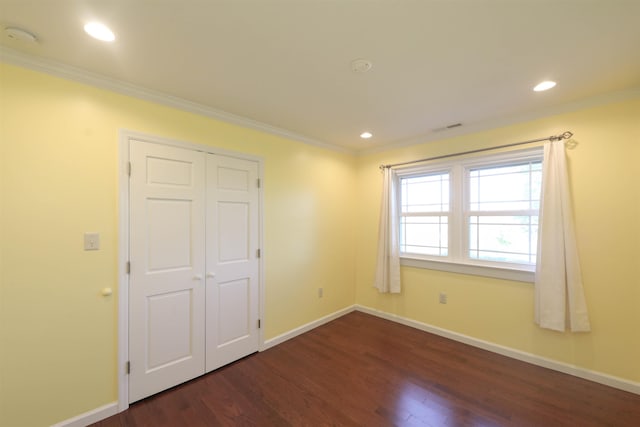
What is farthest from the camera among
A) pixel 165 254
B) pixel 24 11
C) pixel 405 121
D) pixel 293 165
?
pixel 293 165

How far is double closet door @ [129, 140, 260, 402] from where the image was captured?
2.06 metres

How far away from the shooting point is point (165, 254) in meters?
2.20

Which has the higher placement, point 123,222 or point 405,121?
point 405,121

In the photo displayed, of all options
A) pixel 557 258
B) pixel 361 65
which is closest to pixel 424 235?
pixel 557 258

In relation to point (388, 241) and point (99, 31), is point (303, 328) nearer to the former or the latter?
point (388, 241)

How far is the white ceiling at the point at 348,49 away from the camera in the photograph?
4.30 ft

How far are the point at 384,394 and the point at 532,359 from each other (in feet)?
5.41

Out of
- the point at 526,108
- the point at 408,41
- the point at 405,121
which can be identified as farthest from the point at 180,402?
the point at 526,108

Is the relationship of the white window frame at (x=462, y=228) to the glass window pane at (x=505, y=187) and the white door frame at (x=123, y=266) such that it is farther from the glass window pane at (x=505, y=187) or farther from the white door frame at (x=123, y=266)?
the white door frame at (x=123, y=266)

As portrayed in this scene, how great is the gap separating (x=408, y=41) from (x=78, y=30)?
1912 mm

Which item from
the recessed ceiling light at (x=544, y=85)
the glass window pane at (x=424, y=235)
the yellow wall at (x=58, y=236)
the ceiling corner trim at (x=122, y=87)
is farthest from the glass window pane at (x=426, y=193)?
the yellow wall at (x=58, y=236)

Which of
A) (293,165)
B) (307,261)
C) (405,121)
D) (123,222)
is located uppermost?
(405,121)

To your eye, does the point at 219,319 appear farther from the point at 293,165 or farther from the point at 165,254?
the point at 293,165

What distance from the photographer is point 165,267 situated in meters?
2.20
